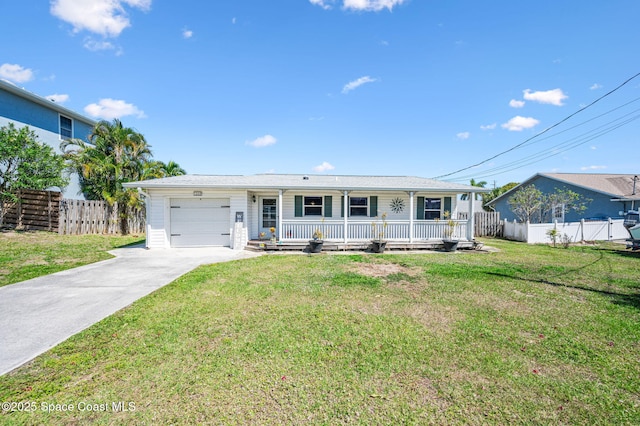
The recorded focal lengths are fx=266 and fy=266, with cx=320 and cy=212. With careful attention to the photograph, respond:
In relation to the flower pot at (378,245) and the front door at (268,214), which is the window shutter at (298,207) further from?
the flower pot at (378,245)

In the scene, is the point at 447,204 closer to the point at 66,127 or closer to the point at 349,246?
the point at 349,246

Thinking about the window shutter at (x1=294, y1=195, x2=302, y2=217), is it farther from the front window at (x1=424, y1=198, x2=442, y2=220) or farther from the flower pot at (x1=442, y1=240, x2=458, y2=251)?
the flower pot at (x1=442, y1=240, x2=458, y2=251)

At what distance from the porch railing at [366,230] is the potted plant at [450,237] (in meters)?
0.05

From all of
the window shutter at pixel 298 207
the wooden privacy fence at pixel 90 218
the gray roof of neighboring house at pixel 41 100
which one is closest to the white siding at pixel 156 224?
the window shutter at pixel 298 207

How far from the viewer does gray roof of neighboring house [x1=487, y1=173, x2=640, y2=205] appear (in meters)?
18.2

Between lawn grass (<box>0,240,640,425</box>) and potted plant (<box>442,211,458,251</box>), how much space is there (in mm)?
5095

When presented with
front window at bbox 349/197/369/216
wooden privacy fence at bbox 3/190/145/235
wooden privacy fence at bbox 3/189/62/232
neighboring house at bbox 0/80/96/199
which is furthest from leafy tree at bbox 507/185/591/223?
neighboring house at bbox 0/80/96/199

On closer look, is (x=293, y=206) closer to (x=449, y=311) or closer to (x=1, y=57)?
(x=449, y=311)

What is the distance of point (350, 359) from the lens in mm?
3139

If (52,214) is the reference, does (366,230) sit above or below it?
below

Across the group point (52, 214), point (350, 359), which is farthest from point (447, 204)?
point (52, 214)

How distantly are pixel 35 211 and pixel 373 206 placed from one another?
16509 mm

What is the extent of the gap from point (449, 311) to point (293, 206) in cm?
889

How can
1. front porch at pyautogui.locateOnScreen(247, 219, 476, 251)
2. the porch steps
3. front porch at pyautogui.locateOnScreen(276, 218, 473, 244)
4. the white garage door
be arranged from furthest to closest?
1. front porch at pyautogui.locateOnScreen(276, 218, 473, 244)
2. the white garage door
3. front porch at pyautogui.locateOnScreen(247, 219, 476, 251)
4. the porch steps
